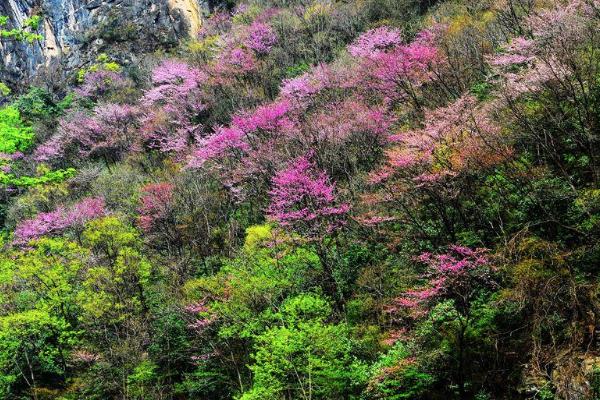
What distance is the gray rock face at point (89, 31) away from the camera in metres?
56.7

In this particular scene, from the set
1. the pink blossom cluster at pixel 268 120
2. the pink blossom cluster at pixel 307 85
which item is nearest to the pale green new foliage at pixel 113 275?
the pink blossom cluster at pixel 268 120

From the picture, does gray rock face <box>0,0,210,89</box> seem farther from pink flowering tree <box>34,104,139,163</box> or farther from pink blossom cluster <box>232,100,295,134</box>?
pink blossom cluster <box>232,100,295,134</box>

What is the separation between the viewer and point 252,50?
4203 cm

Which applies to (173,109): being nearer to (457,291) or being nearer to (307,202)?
(307,202)

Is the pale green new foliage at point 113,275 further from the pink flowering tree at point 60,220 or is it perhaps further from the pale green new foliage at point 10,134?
the pale green new foliage at point 10,134

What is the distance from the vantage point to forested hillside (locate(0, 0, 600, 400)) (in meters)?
14.3

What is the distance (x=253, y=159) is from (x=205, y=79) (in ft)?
58.0

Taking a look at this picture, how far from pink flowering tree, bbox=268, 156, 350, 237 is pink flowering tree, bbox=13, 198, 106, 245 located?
15.4 m

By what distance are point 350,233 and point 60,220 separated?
22.2 metres

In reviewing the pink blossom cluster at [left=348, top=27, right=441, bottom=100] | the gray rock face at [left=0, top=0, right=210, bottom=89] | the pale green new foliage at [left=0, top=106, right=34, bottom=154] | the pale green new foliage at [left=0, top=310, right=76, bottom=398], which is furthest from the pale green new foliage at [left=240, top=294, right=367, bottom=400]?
the gray rock face at [left=0, top=0, right=210, bottom=89]

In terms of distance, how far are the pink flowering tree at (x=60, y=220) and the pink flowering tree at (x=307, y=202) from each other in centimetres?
1545

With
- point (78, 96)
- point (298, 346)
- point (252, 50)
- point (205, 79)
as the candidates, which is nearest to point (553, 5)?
point (298, 346)

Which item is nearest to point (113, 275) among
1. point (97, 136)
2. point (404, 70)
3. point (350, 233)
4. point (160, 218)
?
point (160, 218)

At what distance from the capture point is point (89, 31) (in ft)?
194
